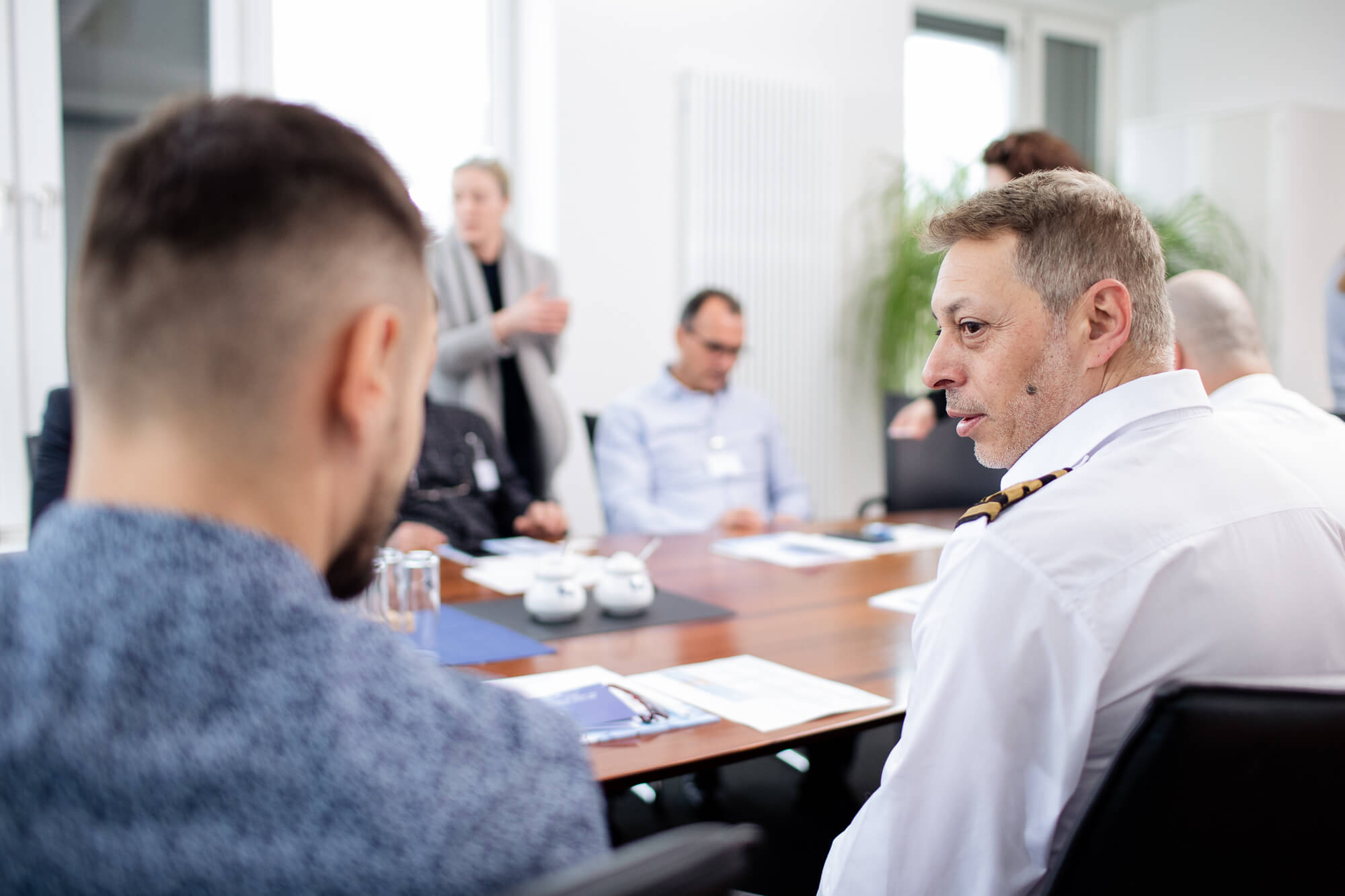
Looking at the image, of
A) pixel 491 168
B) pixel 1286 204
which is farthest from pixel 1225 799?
pixel 1286 204

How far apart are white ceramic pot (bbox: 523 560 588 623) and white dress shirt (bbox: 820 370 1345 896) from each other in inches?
36.4

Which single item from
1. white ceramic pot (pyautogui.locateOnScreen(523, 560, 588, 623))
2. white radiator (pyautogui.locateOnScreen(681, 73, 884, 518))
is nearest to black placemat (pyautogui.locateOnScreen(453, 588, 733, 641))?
white ceramic pot (pyautogui.locateOnScreen(523, 560, 588, 623))

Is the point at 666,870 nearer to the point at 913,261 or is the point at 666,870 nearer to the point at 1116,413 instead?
the point at 1116,413

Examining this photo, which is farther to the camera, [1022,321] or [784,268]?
[784,268]

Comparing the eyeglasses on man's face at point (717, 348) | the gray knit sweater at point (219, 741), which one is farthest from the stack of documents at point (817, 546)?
the gray knit sweater at point (219, 741)

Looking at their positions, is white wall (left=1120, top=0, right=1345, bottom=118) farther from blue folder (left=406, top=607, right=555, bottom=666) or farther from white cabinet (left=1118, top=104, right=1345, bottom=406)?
blue folder (left=406, top=607, right=555, bottom=666)

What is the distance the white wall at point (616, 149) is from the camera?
489 cm

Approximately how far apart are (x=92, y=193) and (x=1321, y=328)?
662 cm

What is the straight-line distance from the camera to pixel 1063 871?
2.91ft

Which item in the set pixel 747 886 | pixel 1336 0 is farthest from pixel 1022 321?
pixel 1336 0

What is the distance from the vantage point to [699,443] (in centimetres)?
398

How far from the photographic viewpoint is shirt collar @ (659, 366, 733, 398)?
4012 millimetres

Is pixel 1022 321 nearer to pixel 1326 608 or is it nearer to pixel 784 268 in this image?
pixel 1326 608

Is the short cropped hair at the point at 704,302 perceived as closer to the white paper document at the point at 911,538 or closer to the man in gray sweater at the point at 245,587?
the white paper document at the point at 911,538
